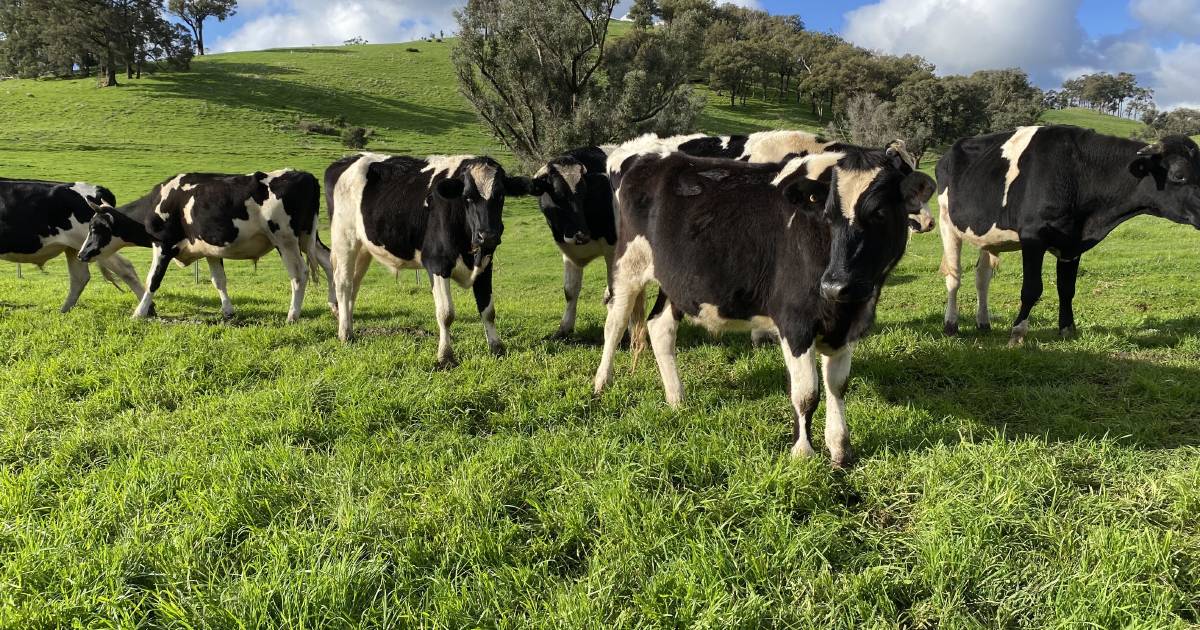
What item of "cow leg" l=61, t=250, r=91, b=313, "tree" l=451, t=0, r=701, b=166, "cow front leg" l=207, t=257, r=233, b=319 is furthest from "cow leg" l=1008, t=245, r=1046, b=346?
"tree" l=451, t=0, r=701, b=166

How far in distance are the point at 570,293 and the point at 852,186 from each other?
4874 mm

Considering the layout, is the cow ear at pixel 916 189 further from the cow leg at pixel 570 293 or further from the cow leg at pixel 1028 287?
the cow leg at pixel 570 293

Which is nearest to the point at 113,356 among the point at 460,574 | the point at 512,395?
the point at 512,395

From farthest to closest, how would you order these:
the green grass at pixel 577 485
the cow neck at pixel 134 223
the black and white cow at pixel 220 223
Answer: the cow neck at pixel 134 223 → the black and white cow at pixel 220 223 → the green grass at pixel 577 485

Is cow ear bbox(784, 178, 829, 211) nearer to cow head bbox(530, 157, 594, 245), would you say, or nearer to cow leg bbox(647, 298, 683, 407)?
cow leg bbox(647, 298, 683, 407)

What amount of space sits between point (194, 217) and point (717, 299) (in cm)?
844

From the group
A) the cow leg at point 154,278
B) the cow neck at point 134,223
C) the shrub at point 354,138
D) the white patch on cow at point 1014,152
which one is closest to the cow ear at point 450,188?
the cow leg at point 154,278

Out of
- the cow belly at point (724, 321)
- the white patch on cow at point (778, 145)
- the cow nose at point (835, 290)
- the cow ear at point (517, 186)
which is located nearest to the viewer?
the cow nose at point (835, 290)

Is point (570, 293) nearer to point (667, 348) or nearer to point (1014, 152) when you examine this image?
point (667, 348)

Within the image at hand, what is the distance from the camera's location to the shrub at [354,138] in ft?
144

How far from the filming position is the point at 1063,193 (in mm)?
6680

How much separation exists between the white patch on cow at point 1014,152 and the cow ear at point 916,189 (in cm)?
409

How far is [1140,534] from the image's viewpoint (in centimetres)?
290

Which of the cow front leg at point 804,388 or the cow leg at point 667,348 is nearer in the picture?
the cow front leg at point 804,388
